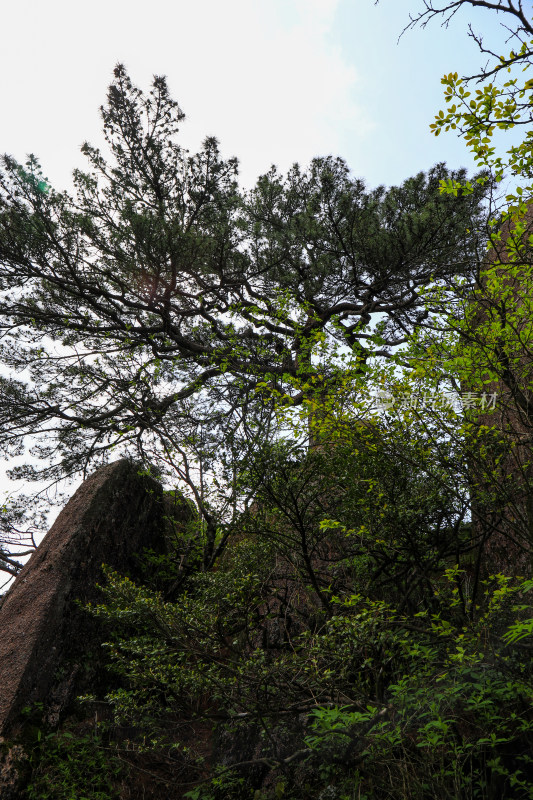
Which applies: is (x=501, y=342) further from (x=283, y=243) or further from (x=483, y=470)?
(x=283, y=243)

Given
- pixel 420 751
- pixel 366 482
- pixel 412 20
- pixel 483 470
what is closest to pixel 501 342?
pixel 483 470

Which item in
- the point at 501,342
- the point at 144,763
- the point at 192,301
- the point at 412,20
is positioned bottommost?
the point at 144,763

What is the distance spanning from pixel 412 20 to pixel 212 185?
5676mm

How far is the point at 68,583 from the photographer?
19.7 ft

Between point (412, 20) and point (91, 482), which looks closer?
point (412, 20)

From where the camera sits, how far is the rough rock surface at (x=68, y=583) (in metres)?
5.39

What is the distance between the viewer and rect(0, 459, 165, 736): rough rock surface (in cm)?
539

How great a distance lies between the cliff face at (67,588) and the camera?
5.34 meters

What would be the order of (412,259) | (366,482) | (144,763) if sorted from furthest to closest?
(412,259) < (144,763) < (366,482)

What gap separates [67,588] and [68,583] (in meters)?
0.05

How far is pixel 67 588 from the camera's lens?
5.96 metres

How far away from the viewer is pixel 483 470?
14.2 ft

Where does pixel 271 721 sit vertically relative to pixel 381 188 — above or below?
below

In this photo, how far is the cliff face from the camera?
17.5 ft
